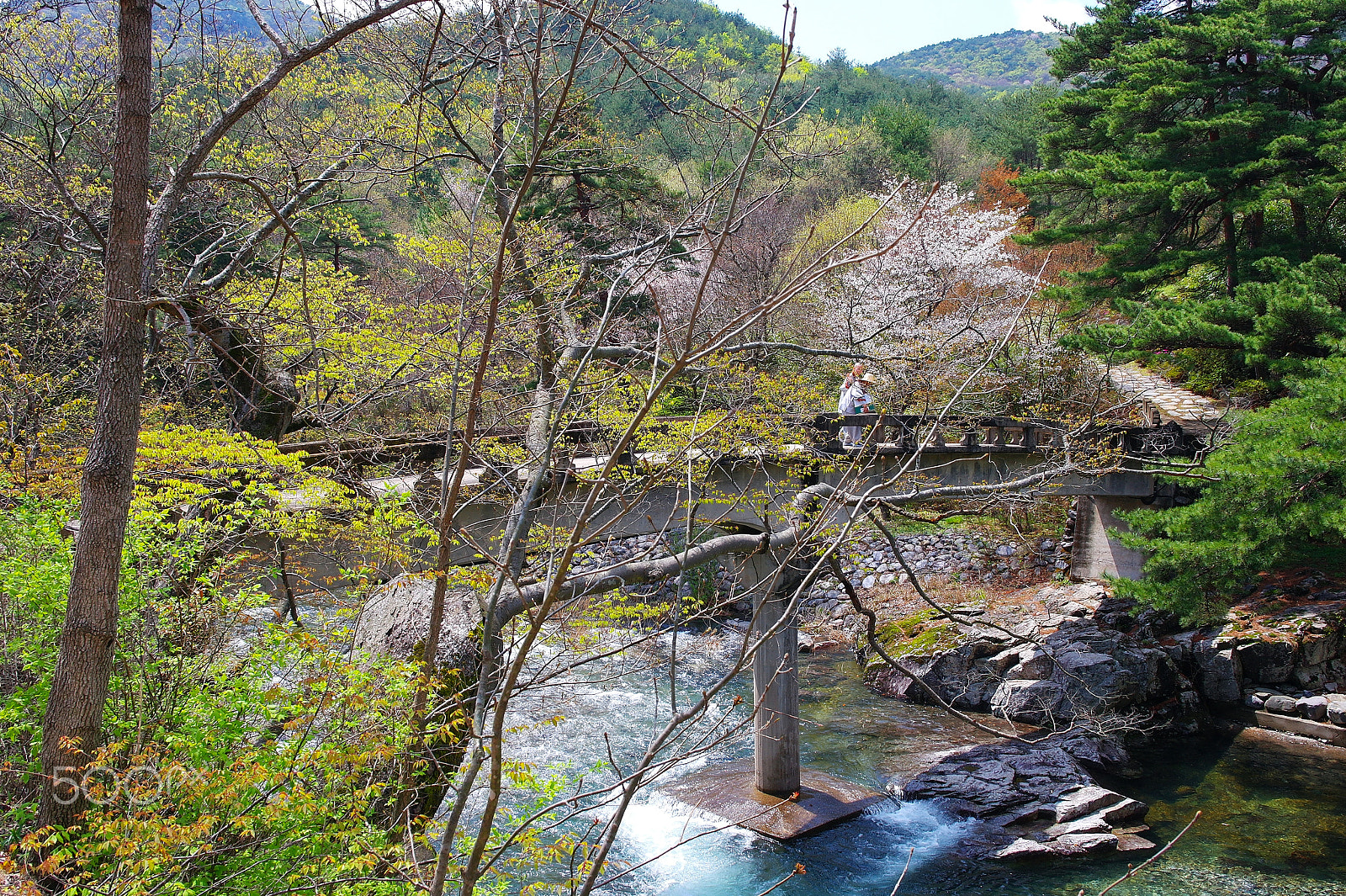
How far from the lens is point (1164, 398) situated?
19.5 meters

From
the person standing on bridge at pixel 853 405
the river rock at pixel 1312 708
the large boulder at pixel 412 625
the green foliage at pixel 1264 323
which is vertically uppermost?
the green foliage at pixel 1264 323

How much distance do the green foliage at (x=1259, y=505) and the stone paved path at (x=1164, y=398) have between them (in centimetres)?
479

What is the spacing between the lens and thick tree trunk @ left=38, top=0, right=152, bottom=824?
4215 millimetres

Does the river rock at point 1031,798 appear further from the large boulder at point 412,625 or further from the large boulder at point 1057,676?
the large boulder at point 412,625

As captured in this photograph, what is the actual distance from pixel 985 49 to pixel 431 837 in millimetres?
173501

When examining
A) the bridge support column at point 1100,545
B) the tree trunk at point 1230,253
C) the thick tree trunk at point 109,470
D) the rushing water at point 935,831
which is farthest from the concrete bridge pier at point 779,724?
the tree trunk at point 1230,253

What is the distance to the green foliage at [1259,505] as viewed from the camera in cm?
998

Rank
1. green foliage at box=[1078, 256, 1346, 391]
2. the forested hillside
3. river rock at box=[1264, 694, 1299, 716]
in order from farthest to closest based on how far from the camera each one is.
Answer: green foliage at box=[1078, 256, 1346, 391]
river rock at box=[1264, 694, 1299, 716]
the forested hillside

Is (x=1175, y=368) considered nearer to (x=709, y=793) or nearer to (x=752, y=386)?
(x=752, y=386)

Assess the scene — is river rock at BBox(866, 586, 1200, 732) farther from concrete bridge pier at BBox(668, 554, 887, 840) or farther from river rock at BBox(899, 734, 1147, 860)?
concrete bridge pier at BBox(668, 554, 887, 840)

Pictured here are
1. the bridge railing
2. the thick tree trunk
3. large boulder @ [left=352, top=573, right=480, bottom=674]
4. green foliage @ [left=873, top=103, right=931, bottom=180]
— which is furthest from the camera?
green foliage @ [left=873, top=103, right=931, bottom=180]

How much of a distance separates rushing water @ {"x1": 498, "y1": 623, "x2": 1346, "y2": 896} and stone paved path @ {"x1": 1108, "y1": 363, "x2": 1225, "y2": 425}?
7059 mm

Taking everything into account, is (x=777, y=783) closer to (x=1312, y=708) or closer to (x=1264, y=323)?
(x=1312, y=708)

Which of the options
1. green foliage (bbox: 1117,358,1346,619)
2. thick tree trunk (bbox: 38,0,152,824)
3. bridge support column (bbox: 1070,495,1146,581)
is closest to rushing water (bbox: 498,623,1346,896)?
green foliage (bbox: 1117,358,1346,619)
